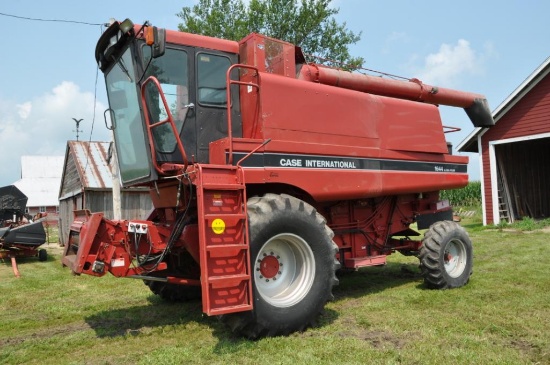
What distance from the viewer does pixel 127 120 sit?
5.58 meters

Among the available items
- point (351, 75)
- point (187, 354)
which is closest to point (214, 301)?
point (187, 354)

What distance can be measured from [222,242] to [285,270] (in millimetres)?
1059

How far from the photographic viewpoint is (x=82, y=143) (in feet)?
69.5

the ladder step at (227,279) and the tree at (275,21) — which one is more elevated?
the tree at (275,21)

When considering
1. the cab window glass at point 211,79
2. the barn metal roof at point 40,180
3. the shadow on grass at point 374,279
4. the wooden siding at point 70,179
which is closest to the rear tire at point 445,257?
the shadow on grass at point 374,279

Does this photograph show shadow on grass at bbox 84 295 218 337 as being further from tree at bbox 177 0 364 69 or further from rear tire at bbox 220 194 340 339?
tree at bbox 177 0 364 69

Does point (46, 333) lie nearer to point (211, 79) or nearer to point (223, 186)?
point (223, 186)

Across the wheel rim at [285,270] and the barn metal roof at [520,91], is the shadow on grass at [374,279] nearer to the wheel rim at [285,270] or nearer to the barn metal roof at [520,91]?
the wheel rim at [285,270]

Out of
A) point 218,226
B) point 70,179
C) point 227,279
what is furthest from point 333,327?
point 70,179

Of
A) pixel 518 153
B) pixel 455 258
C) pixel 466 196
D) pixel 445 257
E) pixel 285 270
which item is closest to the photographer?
pixel 285 270

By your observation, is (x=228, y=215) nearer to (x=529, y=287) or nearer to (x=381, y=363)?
(x=381, y=363)

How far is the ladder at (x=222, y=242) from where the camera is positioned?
4.18m

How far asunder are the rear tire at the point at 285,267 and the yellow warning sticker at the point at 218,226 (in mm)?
315

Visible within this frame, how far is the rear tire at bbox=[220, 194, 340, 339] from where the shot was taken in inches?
178
